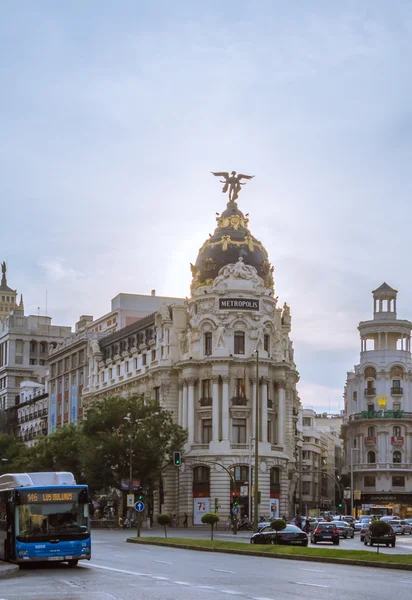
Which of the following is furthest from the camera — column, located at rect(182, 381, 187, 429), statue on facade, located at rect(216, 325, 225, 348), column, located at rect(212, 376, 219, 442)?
column, located at rect(182, 381, 187, 429)

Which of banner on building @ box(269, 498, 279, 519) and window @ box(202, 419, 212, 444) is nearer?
banner on building @ box(269, 498, 279, 519)

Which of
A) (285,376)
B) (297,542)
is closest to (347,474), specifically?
(285,376)

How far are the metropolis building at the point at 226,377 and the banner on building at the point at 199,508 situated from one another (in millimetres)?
88

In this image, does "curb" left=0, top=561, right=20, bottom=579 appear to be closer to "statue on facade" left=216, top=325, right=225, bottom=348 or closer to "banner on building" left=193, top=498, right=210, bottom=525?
"banner on building" left=193, top=498, right=210, bottom=525

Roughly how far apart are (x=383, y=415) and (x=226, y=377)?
36699mm

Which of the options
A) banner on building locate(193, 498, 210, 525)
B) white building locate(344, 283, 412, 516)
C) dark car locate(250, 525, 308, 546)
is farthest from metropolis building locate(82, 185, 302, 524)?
dark car locate(250, 525, 308, 546)

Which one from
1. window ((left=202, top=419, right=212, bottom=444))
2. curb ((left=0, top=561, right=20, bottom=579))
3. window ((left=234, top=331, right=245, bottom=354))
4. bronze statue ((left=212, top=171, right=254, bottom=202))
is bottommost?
curb ((left=0, top=561, right=20, bottom=579))

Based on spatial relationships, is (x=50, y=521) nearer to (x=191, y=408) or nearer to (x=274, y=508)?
(x=191, y=408)

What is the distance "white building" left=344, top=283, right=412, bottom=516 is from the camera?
421 ft

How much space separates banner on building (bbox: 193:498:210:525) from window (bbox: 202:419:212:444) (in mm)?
5271

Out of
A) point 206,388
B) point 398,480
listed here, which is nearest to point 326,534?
point 206,388

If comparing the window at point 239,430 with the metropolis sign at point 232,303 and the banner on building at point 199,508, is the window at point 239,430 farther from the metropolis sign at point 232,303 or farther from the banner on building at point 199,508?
the metropolis sign at point 232,303

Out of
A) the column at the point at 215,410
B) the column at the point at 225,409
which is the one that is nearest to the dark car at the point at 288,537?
the column at the point at 225,409

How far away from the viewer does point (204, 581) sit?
28188 millimetres
